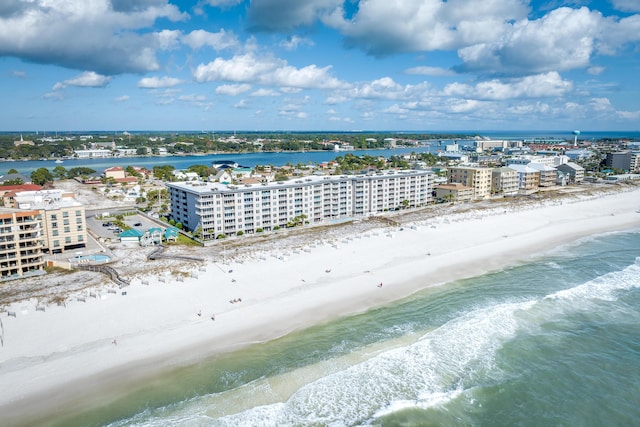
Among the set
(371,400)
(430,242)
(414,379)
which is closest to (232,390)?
(371,400)

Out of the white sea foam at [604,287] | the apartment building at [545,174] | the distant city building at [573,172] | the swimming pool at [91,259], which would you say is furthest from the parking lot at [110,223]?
the distant city building at [573,172]

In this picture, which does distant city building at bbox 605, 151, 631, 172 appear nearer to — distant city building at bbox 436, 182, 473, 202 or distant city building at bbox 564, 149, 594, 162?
distant city building at bbox 564, 149, 594, 162

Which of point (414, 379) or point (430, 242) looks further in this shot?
point (430, 242)

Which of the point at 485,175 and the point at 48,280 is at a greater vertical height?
the point at 485,175

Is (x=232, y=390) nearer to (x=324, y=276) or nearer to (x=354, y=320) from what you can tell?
(x=354, y=320)

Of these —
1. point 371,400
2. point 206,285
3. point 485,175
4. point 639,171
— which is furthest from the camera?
point 639,171

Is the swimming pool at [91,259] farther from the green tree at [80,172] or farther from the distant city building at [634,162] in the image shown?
the distant city building at [634,162]
